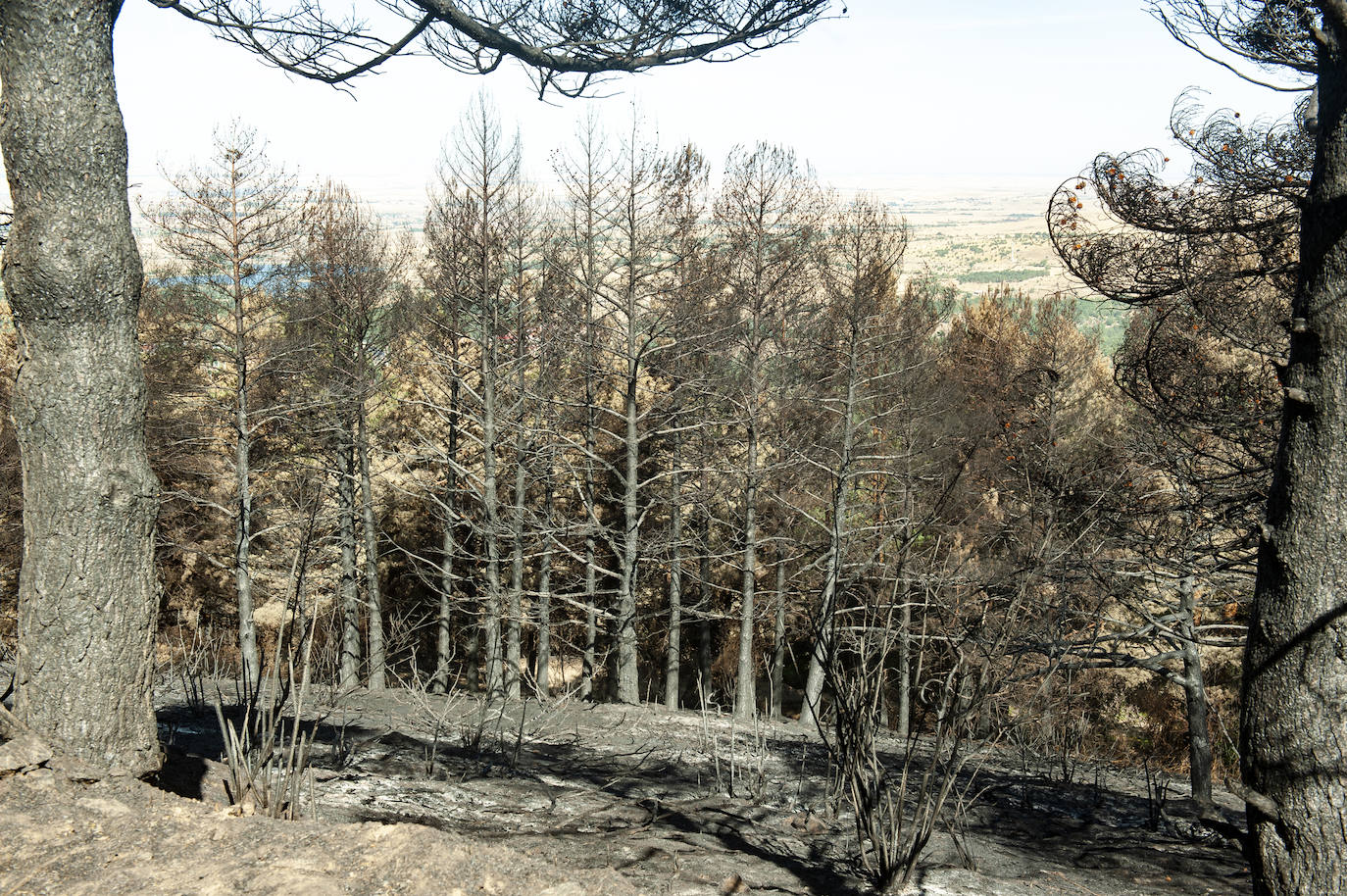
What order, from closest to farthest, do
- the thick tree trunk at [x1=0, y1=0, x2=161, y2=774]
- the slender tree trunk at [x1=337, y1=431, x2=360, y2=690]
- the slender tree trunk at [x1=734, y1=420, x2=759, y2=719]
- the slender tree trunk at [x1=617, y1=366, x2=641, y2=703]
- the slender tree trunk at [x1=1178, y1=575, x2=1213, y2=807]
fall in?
the thick tree trunk at [x1=0, y1=0, x2=161, y2=774]
the slender tree trunk at [x1=1178, y1=575, x2=1213, y2=807]
the slender tree trunk at [x1=617, y1=366, x2=641, y2=703]
the slender tree trunk at [x1=734, y1=420, x2=759, y2=719]
the slender tree trunk at [x1=337, y1=431, x2=360, y2=690]

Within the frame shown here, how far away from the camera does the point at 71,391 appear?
3.46m

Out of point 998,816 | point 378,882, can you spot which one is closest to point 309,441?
point 998,816

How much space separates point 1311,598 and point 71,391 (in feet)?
15.2

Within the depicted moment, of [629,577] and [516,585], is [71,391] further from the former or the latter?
[516,585]

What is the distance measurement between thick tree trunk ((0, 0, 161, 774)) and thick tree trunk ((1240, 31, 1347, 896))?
4.22 m

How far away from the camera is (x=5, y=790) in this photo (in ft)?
9.85

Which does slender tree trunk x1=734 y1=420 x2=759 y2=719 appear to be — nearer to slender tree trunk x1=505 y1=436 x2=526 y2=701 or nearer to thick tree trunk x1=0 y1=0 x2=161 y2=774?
slender tree trunk x1=505 y1=436 x2=526 y2=701

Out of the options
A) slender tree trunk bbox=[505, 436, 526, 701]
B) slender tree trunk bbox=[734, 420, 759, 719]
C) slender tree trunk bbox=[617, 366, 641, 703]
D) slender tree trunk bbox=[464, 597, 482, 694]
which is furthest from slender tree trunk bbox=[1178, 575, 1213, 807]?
slender tree trunk bbox=[464, 597, 482, 694]

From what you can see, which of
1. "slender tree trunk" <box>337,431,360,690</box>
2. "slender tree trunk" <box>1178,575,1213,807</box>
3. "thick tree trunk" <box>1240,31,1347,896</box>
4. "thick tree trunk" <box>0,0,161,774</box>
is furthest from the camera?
"slender tree trunk" <box>337,431,360,690</box>

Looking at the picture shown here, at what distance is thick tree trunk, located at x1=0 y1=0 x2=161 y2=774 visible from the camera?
340 cm

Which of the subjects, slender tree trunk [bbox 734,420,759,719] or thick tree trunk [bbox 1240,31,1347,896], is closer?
thick tree trunk [bbox 1240,31,1347,896]

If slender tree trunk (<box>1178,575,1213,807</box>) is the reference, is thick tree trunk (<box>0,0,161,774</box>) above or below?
above

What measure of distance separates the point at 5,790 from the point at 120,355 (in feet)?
5.29

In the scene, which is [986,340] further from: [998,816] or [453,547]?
[998,816]
